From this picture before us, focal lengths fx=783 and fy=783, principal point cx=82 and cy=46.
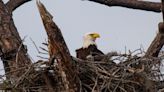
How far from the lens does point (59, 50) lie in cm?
820

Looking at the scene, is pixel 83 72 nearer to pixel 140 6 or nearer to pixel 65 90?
pixel 65 90

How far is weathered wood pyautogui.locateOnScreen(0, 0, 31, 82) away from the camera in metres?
9.98

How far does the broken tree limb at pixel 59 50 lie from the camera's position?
816cm

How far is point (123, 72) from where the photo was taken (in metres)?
8.48

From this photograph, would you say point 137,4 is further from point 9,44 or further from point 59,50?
point 59,50

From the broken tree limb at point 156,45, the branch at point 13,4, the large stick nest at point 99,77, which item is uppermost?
the branch at point 13,4

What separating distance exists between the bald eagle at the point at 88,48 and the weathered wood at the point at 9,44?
2.19ft

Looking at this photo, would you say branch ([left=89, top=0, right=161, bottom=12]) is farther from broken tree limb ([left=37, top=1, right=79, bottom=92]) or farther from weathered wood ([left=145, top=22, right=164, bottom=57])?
broken tree limb ([left=37, top=1, right=79, bottom=92])

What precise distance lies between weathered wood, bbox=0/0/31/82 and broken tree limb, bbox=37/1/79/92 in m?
1.43

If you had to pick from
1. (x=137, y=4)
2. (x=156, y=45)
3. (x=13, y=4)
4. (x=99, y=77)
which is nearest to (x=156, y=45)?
(x=156, y=45)

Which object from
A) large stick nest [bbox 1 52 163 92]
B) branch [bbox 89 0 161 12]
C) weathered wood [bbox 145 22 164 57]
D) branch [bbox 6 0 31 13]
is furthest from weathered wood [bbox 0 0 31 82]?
weathered wood [bbox 145 22 164 57]

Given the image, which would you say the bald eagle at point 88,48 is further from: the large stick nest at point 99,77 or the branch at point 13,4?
the branch at point 13,4

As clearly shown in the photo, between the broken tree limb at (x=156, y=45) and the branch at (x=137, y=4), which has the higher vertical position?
the branch at (x=137, y=4)

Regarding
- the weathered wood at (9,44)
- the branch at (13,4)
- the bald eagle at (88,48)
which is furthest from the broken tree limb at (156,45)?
the branch at (13,4)
